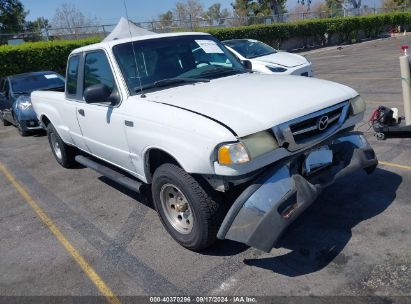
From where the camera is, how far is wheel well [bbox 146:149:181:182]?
396 cm

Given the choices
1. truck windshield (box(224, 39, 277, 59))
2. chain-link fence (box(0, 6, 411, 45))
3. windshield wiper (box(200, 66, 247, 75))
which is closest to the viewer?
windshield wiper (box(200, 66, 247, 75))

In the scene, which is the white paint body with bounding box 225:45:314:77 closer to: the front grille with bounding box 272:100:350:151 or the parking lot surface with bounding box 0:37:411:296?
the parking lot surface with bounding box 0:37:411:296

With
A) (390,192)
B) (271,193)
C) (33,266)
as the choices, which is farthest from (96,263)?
(390,192)

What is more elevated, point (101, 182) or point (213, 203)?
point (213, 203)

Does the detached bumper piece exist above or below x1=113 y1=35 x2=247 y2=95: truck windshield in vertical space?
below

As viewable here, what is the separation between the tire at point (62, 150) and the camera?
6864mm

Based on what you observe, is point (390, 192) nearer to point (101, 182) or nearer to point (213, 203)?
point (213, 203)

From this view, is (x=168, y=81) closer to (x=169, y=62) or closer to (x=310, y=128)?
(x=169, y=62)

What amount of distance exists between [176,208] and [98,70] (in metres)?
2.02

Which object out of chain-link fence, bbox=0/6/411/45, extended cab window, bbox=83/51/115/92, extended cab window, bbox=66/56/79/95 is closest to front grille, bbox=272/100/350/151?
extended cab window, bbox=83/51/115/92

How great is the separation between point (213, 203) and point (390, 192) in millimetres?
2191

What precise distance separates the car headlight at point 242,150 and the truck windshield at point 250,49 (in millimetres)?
8623

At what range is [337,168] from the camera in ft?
12.4

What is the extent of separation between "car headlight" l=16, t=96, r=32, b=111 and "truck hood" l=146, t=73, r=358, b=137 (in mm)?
7028
